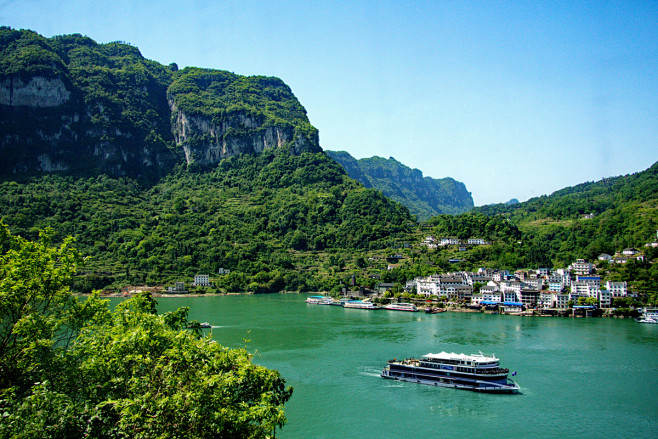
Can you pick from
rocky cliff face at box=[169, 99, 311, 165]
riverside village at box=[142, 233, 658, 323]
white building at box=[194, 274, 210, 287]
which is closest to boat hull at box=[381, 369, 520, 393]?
riverside village at box=[142, 233, 658, 323]

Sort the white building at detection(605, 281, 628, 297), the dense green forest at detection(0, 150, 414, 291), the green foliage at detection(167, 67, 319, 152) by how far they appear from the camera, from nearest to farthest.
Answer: the white building at detection(605, 281, 628, 297), the dense green forest at detection(0, 150, 414, 291), the green foliage at detection(167, 67, 319, 152)

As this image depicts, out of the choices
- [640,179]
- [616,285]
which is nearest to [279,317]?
[616,285]

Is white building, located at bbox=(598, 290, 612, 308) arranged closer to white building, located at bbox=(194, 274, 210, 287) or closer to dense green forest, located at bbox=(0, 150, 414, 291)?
dense green forest, located at bbox=(0, 150, 414, 291)

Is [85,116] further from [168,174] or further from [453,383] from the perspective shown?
[453,383]

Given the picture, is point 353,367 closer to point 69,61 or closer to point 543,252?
point 543,252

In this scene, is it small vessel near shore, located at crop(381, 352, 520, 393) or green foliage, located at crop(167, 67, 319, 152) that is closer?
small vessel near shore, located at crop(381, 352, 520, 393)

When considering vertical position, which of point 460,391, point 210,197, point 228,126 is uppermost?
point 228,126

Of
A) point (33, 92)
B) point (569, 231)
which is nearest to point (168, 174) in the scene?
point (33, 92)
